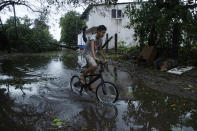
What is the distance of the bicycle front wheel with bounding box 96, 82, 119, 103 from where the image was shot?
5.28m

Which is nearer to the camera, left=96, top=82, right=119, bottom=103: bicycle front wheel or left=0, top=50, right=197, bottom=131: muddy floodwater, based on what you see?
left=0, top=50, right=197, bottom=131: muddy floodwater

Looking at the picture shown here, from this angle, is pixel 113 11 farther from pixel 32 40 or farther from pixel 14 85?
pixel 14 85

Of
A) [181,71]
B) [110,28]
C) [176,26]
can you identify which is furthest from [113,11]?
[181,71]

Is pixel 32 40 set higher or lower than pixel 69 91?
higher

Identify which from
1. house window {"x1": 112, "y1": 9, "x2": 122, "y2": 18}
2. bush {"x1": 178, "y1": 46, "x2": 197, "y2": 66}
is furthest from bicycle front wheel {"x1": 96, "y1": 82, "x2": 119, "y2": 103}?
house window {"x1": 112, "y1": 9, "x2": 122, "y2": 18}

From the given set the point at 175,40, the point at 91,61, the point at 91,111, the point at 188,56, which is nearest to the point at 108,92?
the point at 91,111

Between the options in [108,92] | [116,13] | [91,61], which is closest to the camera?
[108,92]

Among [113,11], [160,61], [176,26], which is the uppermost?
[113,11]

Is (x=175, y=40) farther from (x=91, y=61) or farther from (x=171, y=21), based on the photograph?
(x=91, y=61)

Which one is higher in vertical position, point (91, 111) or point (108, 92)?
point (108, 92)

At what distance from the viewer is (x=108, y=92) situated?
211 inches

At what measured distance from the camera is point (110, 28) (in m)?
32.2

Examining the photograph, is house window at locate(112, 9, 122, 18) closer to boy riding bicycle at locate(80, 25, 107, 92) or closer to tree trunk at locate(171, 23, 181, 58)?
tree trunk at locate(171, 23, 181, 58)

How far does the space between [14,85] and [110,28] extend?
2609 centimetres
